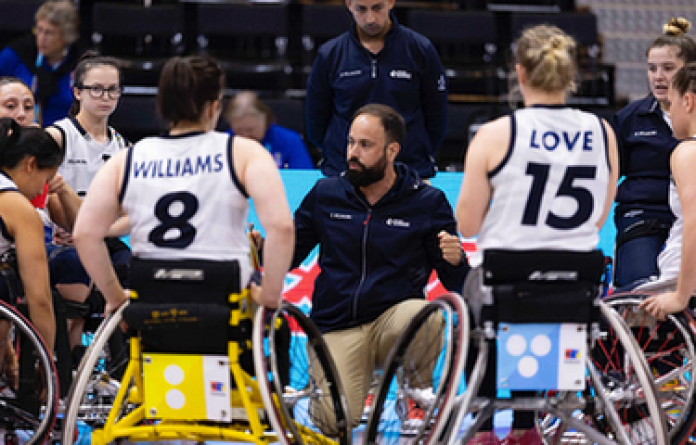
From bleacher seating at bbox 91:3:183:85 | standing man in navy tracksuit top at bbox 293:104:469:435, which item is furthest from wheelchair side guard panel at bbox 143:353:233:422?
bleacher seating at bbox 91:3:183:85

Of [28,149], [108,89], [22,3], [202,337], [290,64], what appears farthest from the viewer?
[290,64]

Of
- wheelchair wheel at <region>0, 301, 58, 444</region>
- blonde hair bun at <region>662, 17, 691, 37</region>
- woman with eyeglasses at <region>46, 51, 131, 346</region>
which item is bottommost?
wheelchair wheel at <region>0, 301, 58, 444</region>

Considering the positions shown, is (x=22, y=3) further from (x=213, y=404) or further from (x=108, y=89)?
(x=213, y=404)

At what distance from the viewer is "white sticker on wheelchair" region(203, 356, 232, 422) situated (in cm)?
269

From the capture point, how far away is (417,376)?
2992mm

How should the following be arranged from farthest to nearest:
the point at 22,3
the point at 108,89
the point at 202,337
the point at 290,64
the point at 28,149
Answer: the point at 290,64
the point at 22,3
the point at 108,89
the point at 28,149
the point at 202,337

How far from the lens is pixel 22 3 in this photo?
7.66 meters

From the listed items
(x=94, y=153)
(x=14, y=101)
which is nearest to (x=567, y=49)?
(x=94, y=153)

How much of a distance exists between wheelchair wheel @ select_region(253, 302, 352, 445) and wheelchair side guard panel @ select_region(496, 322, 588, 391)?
627 mm

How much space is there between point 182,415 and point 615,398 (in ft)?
4.75

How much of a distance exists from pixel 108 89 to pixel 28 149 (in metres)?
0.81

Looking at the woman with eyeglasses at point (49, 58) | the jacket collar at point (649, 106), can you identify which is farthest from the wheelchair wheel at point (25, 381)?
the woman with eyeglasses at point (49, 58)

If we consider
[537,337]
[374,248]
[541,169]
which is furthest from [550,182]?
[374,248]

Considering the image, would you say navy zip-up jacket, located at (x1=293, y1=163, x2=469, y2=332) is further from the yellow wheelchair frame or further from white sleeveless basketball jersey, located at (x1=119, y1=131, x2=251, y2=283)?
white sleeveless basketball jersey, located at (x1=119, y1=131, x2=251, y2=283)
